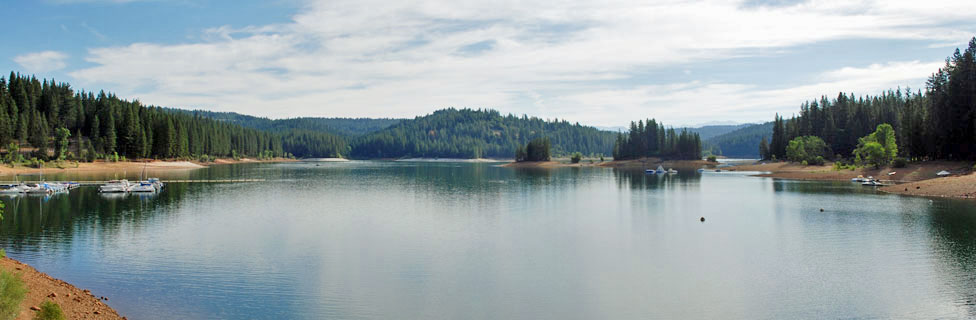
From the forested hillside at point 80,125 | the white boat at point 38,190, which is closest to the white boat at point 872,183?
the white boat at point 38,190

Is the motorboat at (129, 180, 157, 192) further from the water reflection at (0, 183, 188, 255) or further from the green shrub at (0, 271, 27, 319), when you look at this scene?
the green shrub at (0, 271, 27, 319)

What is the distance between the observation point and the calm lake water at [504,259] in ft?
59.1

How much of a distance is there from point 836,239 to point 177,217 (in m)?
37.6

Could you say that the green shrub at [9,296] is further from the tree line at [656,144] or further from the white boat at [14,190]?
the tree line at [656,144]

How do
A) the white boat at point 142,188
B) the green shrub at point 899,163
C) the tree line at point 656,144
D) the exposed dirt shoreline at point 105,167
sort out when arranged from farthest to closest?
Result: the tree line at point 656,144 → the exposed dirt shoreline at point 105,167 → the green shrub at point 899,163 → the white boat at point 142,188

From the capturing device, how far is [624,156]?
6737 inches

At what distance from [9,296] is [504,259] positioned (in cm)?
1644

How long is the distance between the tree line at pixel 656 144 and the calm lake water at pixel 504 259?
11655cm

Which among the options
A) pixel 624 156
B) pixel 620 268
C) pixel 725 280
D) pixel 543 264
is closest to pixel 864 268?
pixel 725 280

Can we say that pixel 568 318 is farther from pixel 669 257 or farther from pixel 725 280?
pixel 669 257

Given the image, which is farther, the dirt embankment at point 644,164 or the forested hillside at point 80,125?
the dirt embankment at point 644,164

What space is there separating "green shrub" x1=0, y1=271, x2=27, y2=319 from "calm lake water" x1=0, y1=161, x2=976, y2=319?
4.06 meters

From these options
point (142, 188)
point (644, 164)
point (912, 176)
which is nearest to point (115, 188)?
point (142, 188)

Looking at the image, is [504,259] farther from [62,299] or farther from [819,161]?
[819,161]
